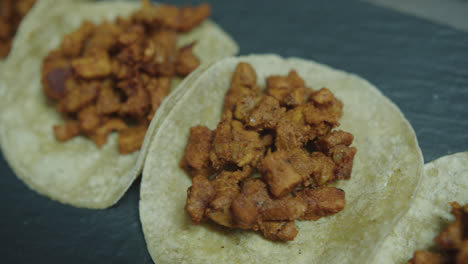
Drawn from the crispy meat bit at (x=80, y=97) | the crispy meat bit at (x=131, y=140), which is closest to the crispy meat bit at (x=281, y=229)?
the crispy meat bit at (x=131, y=140)

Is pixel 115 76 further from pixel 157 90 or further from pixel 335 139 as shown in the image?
pixel 335 139

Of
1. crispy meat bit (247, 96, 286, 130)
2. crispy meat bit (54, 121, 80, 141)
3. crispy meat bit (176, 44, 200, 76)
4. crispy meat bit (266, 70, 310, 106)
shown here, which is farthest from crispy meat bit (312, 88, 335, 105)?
crispy meat bit (54, 121, 80, 141)

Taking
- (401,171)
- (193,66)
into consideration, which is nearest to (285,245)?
(401,171)

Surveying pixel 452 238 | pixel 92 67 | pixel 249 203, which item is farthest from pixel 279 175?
pixel 92 67

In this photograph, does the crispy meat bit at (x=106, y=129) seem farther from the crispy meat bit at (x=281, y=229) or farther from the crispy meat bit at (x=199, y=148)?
the crispy meat bit at (x=281, y=229)

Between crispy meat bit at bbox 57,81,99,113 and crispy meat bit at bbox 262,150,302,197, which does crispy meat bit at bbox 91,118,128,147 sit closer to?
crispy meat bit at bbox 57,81,99,113

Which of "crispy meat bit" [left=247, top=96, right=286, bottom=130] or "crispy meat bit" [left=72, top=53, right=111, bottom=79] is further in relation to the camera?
"crispy meat bit" [left=72, top=53, right=111, bottom=79]

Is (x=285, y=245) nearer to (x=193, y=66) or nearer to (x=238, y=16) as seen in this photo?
(x=193, y=66)
